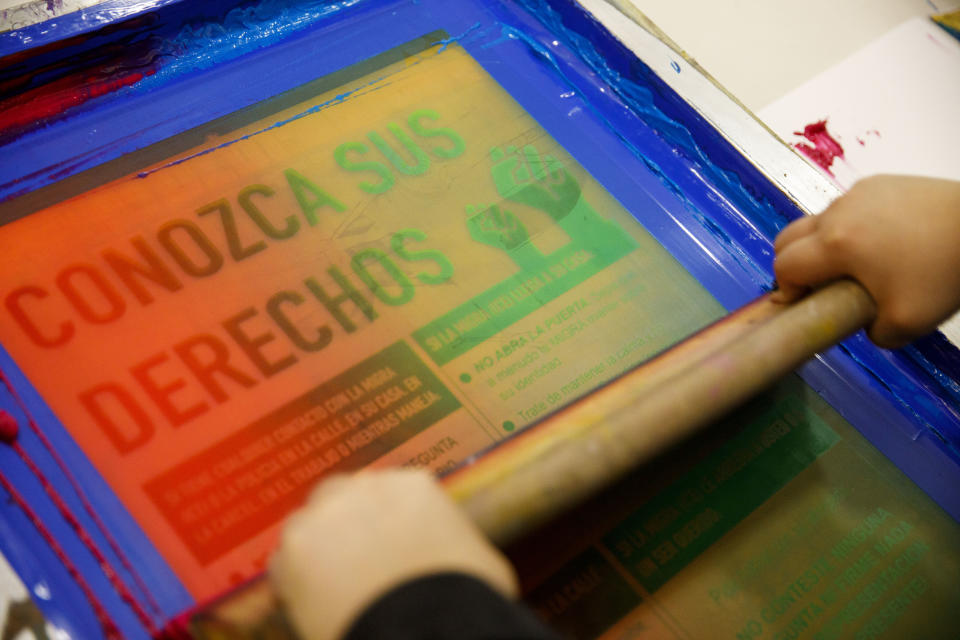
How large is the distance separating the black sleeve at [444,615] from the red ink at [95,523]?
13.2 inches

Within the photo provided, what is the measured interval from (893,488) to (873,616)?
0.59ft

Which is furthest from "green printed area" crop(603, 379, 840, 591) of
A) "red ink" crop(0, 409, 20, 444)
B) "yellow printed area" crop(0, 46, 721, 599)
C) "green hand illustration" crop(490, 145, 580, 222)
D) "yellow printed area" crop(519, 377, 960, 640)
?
"red ink" crop(0, 409, 20, 444)

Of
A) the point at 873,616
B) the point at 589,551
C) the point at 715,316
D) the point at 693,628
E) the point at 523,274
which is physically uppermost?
the point at 523,274

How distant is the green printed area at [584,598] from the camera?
0.76 m

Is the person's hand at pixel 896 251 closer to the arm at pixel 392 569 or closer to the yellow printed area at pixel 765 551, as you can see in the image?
the yellow printed area at pixel 765 551

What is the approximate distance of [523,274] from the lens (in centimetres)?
98

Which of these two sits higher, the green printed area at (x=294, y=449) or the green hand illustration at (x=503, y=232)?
the green hand illustration at (x=503, y=232)

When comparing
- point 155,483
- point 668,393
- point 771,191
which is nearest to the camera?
point 668,393

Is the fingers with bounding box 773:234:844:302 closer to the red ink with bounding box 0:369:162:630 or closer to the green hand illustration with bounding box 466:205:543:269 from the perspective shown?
the green hand illustration with bounding box 466:205:543:269

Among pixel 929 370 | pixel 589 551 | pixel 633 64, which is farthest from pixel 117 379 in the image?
pixel 929 370

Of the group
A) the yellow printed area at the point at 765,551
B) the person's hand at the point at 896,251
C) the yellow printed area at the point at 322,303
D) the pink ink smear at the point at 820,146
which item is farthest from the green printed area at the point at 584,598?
the pink ink smear at the point at 820,146

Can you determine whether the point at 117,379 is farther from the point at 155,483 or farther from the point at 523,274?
the point at 523,274

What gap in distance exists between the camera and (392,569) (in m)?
0.49

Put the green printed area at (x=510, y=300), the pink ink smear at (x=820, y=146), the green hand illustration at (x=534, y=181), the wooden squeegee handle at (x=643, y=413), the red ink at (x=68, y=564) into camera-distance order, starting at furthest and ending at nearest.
A: 1. the pink ink smear at (x=820, y=146)
2. the green hand illustration at (x=534, y=181)
3. the green printed area at (x=510, y=300)
4. the red ink at (x=68, y=564)
5. the wooden squeegee handle at (x=643, y=413)
